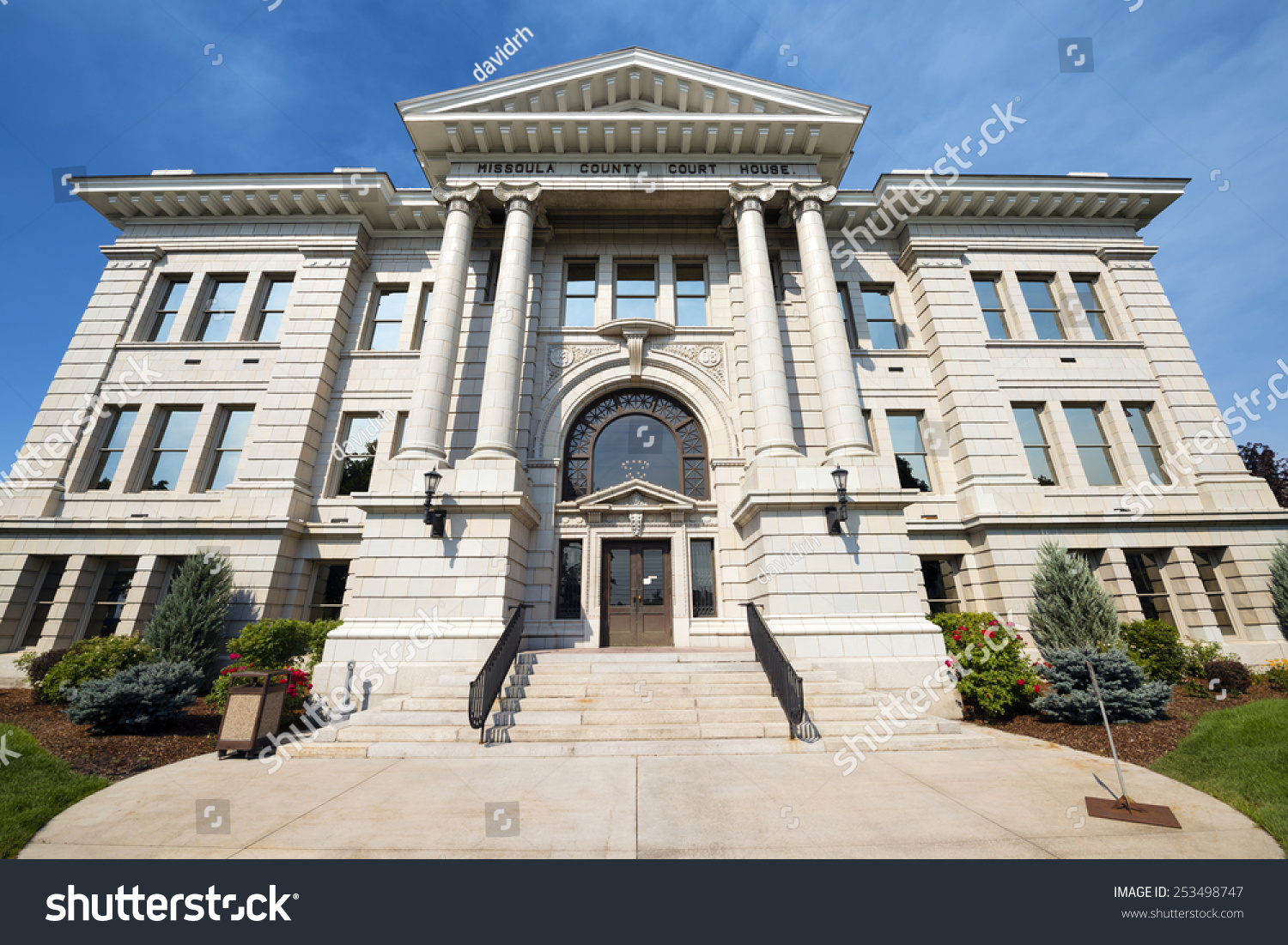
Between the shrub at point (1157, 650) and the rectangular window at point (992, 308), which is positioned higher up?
the rectangular window at point (992, 308)

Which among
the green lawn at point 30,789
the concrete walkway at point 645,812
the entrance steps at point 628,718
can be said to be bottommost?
the concrete walkway at point 645,812

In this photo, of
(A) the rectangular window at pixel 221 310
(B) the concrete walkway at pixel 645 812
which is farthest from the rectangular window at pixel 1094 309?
(A) the rectangular window at pixel 221 310

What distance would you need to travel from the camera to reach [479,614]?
1105 centimetres

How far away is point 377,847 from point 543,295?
14.7 metres

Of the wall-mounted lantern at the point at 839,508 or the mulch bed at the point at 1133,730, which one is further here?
the wall-mounted lantern at the point at 839,508

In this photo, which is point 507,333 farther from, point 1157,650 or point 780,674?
point 1157,650

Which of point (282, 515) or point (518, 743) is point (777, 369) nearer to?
point (518, 743)

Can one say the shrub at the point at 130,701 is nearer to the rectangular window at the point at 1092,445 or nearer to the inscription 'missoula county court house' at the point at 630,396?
the inscription 'missoula county court house' at the point at 630,396

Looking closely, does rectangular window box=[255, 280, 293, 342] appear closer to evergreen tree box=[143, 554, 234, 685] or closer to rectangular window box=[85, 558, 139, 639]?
Result: rectangular window box=[85, 558, 139, 639]

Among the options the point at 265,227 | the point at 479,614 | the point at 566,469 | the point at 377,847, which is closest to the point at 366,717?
the point at 479,614

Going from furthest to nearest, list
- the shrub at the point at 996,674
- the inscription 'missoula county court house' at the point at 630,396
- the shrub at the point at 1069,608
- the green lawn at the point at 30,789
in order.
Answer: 1. the inscription 'missoula county court house' at the point at 630,396
2. the shrub at the point at 1069,608
3. the shrub at the point at 996,674
4. the green lawn at the point at 30,789

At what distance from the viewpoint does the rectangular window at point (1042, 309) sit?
17000 millimetres

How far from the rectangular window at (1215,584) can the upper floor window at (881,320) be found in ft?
33.8

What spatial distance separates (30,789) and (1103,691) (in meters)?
15.8
